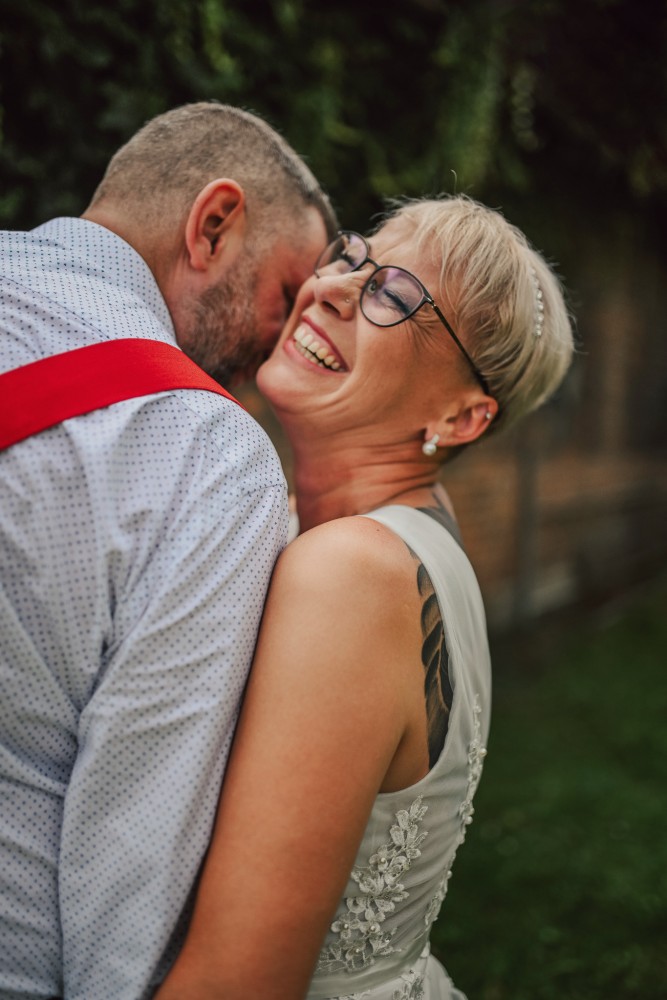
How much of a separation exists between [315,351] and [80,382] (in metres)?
0.74

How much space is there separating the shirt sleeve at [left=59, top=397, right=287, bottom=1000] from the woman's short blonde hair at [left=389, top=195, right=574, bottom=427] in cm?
79

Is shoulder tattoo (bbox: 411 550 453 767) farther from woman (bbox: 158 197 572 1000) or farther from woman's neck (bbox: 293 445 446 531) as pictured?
woman's neck (bbox: 293 445 446 531)

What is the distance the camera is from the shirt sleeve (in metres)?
1.18

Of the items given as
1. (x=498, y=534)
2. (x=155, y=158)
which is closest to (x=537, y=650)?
(x=498, y=534)

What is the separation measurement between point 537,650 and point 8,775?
6.44 m

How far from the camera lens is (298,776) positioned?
1240mm

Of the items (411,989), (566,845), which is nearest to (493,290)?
(411,989)

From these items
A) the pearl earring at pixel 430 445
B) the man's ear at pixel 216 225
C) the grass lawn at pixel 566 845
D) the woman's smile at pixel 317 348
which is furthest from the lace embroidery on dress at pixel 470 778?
the grass lawn at pixel 566 845

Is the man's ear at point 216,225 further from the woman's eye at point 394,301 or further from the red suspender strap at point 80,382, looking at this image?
the red suspender strap at point 80,382

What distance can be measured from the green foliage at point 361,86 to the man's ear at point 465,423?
142 cm

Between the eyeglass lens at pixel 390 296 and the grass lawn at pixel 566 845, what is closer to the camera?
the eyeglass lens at pixel 390 296

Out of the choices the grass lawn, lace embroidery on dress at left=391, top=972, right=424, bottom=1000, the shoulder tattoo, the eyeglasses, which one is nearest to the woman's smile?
the eyeglasses

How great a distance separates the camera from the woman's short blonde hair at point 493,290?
5.79ft

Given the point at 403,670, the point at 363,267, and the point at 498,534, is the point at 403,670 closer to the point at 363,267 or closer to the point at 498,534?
the point at 363,267
